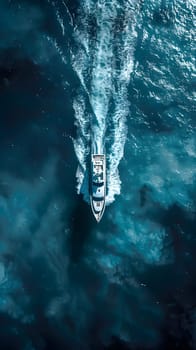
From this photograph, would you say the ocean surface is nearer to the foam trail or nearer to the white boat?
the foam trail

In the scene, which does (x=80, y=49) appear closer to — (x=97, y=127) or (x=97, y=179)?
(x=97, y=127)

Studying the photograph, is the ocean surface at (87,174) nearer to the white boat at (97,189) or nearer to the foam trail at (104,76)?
the foam trail at (104,76)

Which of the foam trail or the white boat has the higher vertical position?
the foam trail

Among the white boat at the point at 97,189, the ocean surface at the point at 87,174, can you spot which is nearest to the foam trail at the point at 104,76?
the ocean surface at the point at 87,174

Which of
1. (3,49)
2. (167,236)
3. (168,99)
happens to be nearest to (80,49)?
(3,49)

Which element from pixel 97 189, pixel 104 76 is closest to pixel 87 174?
pixel 97 189

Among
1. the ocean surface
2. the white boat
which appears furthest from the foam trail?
the white boat
